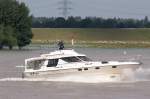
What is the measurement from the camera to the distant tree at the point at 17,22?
548 ft

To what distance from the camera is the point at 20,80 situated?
60219 millimetres

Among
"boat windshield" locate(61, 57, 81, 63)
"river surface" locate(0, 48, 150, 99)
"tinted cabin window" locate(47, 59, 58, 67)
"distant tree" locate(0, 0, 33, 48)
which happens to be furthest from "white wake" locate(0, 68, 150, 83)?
"distant tree" locate(0, 0, 33, 48)

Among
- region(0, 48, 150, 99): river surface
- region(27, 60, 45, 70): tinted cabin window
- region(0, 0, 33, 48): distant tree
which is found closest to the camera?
region(0, 48, 150, 99): river surface

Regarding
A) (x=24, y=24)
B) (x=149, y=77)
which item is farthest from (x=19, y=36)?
(x=149, y=77)

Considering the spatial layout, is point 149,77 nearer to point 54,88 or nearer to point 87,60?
point 87,60

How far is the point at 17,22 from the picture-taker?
169250 mm

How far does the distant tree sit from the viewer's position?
167 meters

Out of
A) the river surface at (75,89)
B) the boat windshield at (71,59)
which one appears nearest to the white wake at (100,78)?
the river surface at (75,89)

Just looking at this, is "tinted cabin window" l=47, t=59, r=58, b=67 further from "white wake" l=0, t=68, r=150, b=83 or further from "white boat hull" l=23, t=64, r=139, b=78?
"white wake" l=0, t=68, r=150, b=83

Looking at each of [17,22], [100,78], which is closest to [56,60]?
[100,78]

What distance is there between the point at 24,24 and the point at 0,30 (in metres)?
6.24

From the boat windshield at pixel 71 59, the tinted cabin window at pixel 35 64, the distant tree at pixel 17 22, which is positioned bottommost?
the distant tree at pixel 17 22

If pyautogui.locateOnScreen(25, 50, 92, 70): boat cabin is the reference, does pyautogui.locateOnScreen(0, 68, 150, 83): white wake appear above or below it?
below

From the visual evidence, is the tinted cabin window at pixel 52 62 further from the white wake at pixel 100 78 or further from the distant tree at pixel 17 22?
the distant tree at pixel 17 22
